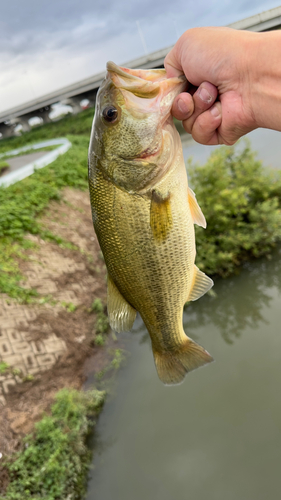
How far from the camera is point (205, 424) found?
14.5 feet

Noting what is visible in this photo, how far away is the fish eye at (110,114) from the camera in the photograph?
1546mm

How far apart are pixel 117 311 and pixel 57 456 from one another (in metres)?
3.31

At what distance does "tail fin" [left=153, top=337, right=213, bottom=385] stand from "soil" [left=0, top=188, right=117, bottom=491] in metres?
3.10

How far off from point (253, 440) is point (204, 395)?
86cm

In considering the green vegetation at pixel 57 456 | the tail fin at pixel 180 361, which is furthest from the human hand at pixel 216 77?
the green vegetation at pixel 57 456

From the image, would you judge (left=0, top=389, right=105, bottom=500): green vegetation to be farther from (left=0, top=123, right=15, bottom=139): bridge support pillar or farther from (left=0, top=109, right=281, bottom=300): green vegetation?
(left=0, top=123, right=15, bottom=139): bridge support pillar

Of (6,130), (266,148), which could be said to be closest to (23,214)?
(266,148)

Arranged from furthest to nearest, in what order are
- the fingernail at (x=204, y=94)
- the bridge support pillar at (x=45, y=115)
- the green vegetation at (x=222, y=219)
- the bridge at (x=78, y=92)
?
the bridge support pillar at (x=45, y=115)
the bridge at (x=78, y=92)
the green vegetation at (x=222, y=219)
the fingernail at (x=204, y=94)

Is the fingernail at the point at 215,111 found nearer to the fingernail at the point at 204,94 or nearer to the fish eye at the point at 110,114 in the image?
the fingernail at the point at 204,94

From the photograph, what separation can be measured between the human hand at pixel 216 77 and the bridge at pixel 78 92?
2204cm

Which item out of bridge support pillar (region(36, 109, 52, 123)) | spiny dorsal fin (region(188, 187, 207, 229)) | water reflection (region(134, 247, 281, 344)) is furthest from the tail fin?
bridge support pillar (region(36, 109, 52, 123))

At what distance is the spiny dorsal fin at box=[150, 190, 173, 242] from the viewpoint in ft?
5.23

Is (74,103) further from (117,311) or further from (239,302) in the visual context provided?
(117,311)

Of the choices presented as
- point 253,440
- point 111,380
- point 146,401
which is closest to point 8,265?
point 111,380
